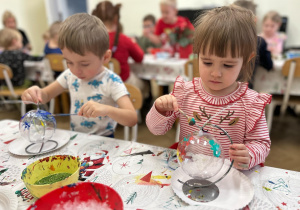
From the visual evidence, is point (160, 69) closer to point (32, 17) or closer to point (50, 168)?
point (50, 168)

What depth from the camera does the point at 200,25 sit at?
0.74 meters

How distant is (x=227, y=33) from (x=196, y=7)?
385 centimetres

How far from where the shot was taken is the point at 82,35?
0.93 m

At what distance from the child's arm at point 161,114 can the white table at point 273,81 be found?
1.44 metres

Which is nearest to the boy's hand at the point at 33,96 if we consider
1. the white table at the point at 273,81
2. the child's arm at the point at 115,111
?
the child's arm at the point at 115,111

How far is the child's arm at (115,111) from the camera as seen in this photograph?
86 cm

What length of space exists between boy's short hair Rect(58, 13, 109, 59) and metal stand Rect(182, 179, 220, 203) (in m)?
0.62

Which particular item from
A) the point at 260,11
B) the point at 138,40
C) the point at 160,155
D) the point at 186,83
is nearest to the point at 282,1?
the point at 260,11

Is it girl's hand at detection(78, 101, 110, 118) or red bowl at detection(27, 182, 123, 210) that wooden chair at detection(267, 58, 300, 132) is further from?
red bowl at detection(27, 182, 123, 210)

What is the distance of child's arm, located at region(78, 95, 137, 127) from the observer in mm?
862

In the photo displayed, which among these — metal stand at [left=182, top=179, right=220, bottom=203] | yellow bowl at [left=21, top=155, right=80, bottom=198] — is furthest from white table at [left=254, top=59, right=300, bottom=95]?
yellow bowl at [left=21, top=155, right=80, bottom=198]

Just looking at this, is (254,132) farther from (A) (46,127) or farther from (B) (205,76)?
(A) (46,127)

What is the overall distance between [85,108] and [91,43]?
0.27 metres

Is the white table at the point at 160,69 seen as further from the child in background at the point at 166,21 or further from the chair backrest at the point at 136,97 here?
the chair backrest at the point at 136,97
